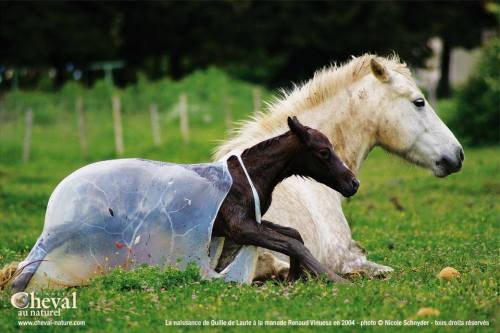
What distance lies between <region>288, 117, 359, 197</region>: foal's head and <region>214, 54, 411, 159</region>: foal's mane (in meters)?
A: 1.35

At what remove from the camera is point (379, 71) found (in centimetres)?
972

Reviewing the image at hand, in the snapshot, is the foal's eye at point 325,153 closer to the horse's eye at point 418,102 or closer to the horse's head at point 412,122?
the horse's head at point 412,122

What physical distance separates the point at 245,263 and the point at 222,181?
2.58 ft

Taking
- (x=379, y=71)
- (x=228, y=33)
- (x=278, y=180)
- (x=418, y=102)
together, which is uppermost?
(x=379, y=71)

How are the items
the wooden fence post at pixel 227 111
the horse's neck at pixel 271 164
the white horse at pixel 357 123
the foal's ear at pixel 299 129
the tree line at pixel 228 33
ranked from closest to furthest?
the foal's ear at pixel 299 129
the horse's neck at pixel 271 164
the white horse at pixel 357 123
the wooden fence post at pixel 227 111
the tree line at pixel 228 33

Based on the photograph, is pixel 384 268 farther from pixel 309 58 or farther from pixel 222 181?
pixel 309 58

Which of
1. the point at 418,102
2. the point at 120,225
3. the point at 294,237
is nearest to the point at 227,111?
the point at 418,102

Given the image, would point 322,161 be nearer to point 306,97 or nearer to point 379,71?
point 306,97

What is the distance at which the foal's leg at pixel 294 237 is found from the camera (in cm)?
816

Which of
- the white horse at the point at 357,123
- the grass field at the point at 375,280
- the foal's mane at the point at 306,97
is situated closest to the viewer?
the grass field at the point at 375,280

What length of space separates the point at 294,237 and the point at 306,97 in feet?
6.96

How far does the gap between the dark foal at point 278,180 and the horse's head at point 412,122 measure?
5.47 ft

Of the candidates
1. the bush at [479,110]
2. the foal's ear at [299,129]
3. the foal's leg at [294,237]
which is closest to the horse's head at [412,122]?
the foal's ear at [299,129]

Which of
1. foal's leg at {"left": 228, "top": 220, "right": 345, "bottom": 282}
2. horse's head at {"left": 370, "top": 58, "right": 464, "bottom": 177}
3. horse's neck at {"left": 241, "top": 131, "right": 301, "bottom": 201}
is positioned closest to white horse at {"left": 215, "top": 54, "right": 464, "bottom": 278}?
horse's head at {"left": 370, "top": 58, "right": 464, "bottom": 177}
